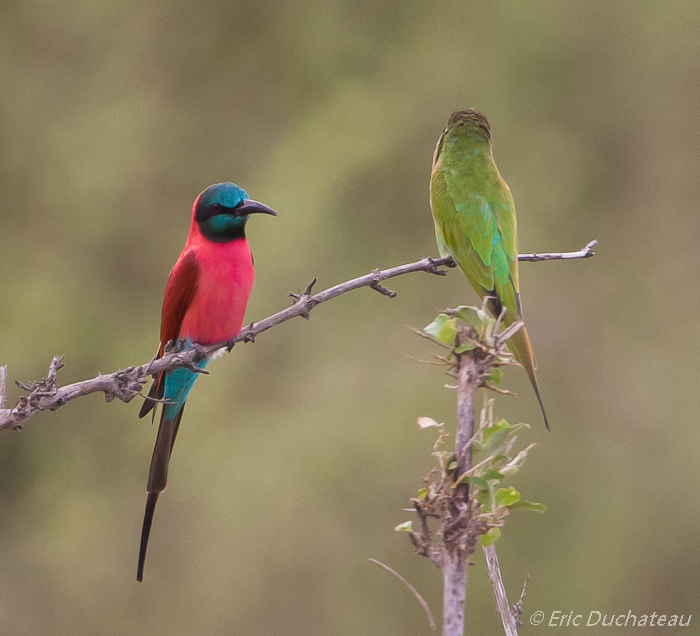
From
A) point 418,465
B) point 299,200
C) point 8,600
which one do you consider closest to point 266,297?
point 299,200

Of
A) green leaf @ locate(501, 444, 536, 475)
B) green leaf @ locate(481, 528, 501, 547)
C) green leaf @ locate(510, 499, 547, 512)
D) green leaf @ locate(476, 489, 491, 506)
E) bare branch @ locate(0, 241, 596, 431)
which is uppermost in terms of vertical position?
bare branch @ locate(0, 241, 596, 431)

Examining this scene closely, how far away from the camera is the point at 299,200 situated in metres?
7.29

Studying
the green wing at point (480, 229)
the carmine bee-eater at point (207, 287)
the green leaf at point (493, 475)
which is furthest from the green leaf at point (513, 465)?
the carmine bee-eater at point (207, 287)

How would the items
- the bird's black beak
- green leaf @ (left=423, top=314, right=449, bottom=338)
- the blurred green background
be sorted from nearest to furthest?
green leaf @ (left=423, top=314, right=449, bottom=338), the bird's black beak, the blurred green background

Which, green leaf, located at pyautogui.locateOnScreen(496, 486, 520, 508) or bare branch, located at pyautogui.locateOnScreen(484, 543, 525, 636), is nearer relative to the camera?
green leaf, located at pyautogui.locateOnScreen(496, 486, 520, 508)

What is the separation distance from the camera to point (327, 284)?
7156 mm

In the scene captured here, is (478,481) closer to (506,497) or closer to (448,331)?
(506,497)

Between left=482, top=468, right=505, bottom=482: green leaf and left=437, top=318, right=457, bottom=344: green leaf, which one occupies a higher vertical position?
left=437, top=318, right=457, bottom=344: green leaf

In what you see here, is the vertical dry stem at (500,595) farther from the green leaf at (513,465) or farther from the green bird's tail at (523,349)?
the green bird's tail at (523,349)

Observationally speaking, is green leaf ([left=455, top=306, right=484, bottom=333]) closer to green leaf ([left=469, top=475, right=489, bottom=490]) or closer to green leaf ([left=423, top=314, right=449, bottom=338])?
green leaf ([left=423, top=314, right=449, bottom=338])

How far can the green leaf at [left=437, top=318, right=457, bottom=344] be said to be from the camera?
1341mm

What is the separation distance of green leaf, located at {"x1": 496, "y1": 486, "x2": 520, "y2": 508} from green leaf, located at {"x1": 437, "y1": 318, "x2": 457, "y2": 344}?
0.75 feet

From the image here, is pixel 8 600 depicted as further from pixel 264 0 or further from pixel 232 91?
pixel 264 0

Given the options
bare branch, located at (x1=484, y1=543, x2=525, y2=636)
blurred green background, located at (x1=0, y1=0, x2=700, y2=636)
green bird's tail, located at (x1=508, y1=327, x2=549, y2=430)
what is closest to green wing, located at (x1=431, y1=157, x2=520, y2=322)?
green bird's tail, located at (x1=508, y1=327, x2=549, y2=430)
